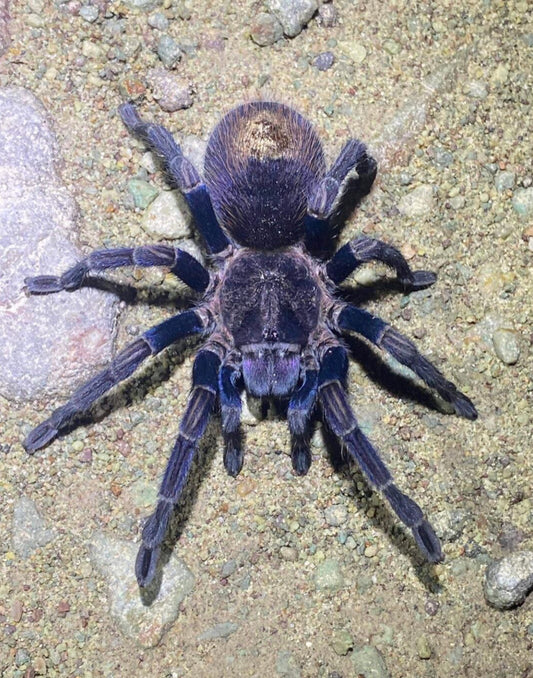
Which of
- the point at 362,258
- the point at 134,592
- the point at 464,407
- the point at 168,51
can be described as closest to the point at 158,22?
the point at 168,51

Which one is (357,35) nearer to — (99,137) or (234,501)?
(99,137)

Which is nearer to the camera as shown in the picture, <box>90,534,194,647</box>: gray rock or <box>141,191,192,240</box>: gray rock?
<box>90,534,194,647</box>: gray rock

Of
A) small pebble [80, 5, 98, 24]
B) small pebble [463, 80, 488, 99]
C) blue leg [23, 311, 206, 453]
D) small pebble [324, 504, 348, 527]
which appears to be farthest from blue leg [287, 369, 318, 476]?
small pebble [80, 5, 98, 24]

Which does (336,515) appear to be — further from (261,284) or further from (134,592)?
(261,284)

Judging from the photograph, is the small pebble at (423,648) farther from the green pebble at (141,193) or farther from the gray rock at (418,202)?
the green pebble at (141,193)

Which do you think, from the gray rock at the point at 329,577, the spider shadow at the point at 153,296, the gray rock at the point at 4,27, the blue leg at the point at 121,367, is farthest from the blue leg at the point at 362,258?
the gray rock at the point at 4,27

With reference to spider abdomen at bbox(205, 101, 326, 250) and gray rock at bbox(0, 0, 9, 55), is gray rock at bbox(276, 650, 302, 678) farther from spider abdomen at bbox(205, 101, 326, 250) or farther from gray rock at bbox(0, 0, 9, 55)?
gray rock at bbox(0, 0, 9, 55)
